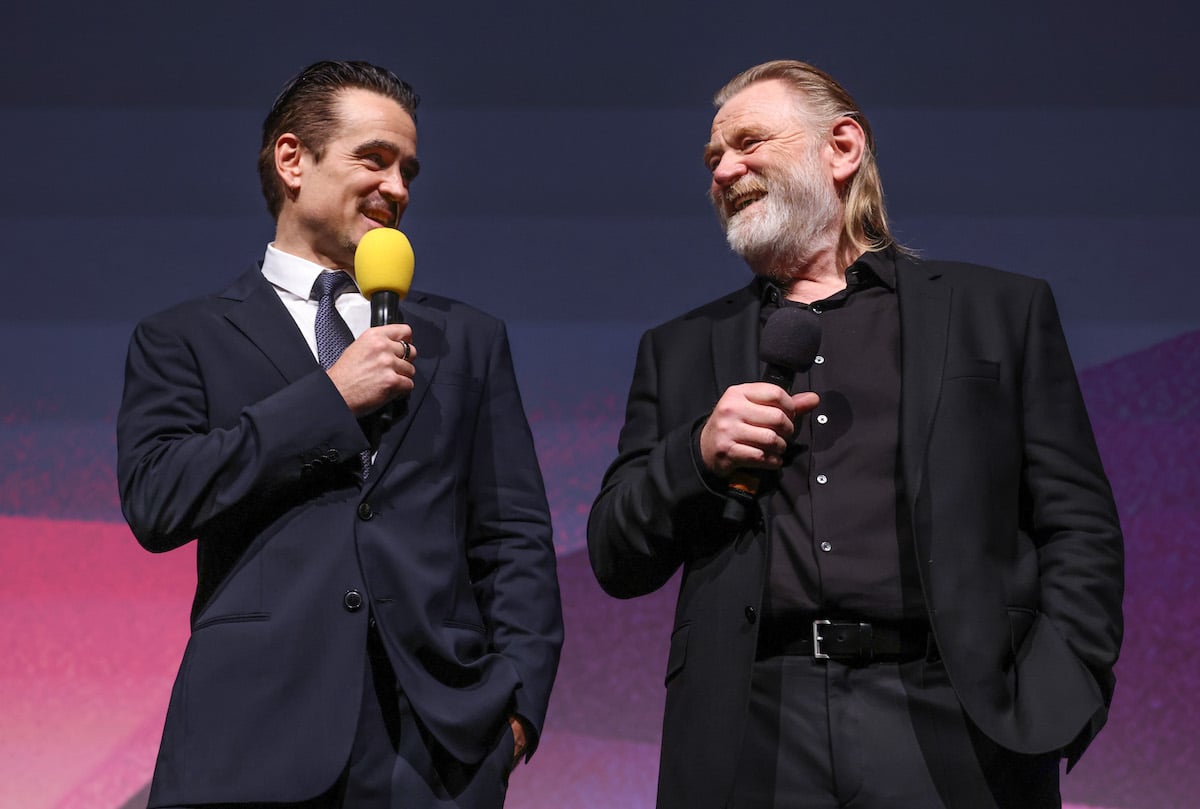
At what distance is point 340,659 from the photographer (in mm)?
2176

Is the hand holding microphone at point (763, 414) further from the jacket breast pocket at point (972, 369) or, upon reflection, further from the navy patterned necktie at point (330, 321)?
the navy patterned necktie at point (330, 321)

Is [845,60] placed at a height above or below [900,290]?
above

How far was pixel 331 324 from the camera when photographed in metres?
2.43

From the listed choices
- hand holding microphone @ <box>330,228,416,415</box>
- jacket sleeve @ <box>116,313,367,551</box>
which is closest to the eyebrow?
hand holding microphone @ <box>330,228,416,415</box>

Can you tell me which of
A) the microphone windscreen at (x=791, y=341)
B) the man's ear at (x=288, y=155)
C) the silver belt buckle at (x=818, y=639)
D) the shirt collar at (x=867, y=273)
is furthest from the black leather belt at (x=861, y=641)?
the man's ear at (x=288, y=155)

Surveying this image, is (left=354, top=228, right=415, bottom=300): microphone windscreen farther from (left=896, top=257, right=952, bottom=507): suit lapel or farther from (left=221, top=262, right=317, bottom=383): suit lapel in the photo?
(left=896, top=257, right=952, bottom=507): suit lapel

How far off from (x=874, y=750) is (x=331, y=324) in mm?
1148

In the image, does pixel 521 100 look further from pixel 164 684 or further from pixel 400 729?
pixel 400 729

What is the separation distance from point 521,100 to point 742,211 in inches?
47.2

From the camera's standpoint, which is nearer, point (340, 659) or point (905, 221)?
point (340, 659)

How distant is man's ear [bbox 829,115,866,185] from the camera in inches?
109

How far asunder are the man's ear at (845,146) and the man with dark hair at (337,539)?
0.81 metres

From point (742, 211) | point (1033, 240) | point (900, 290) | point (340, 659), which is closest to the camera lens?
point (340, 659)

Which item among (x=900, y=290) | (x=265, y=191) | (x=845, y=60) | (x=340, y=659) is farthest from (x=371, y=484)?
(x=845, y=60)
